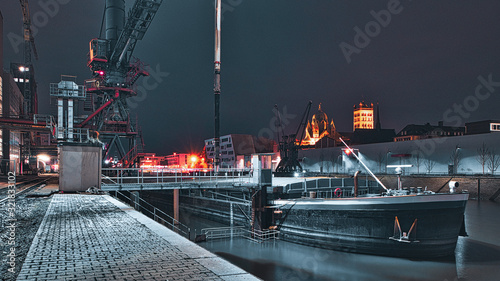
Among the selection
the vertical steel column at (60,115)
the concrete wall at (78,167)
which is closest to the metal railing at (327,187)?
the concrete wall at (78,167)

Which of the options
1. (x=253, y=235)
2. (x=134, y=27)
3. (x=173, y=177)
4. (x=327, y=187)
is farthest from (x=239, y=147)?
(x=173, y=177)

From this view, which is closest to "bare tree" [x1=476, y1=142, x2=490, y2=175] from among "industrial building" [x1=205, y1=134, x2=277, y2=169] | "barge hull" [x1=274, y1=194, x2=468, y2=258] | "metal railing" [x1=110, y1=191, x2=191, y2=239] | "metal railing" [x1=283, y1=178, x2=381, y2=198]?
"metal railing" [x1=283, y1=178, x2=381, y2=198]

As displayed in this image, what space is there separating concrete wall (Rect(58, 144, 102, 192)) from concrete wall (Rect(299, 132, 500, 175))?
6045 centimetres

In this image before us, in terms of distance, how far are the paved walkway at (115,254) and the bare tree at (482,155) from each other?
205 ft

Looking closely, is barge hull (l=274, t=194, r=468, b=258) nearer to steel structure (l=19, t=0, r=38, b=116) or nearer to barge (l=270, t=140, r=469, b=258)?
barge (l=270, t=140, r=469, b=258)

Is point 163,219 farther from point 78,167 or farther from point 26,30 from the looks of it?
point 26,30

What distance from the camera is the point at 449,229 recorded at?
78.0 ft

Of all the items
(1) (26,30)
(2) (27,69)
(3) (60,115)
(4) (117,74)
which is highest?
(1) (26,30)

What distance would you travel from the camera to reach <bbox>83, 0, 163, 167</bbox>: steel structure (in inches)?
2021

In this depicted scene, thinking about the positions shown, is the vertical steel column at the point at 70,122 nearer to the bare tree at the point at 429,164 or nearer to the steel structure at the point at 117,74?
the steel structure at the point at 117,74

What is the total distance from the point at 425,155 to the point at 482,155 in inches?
413

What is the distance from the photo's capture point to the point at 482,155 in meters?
58.2

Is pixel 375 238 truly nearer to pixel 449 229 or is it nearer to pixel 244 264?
pixel 449 229

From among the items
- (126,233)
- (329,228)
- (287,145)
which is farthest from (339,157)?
(126,233)
